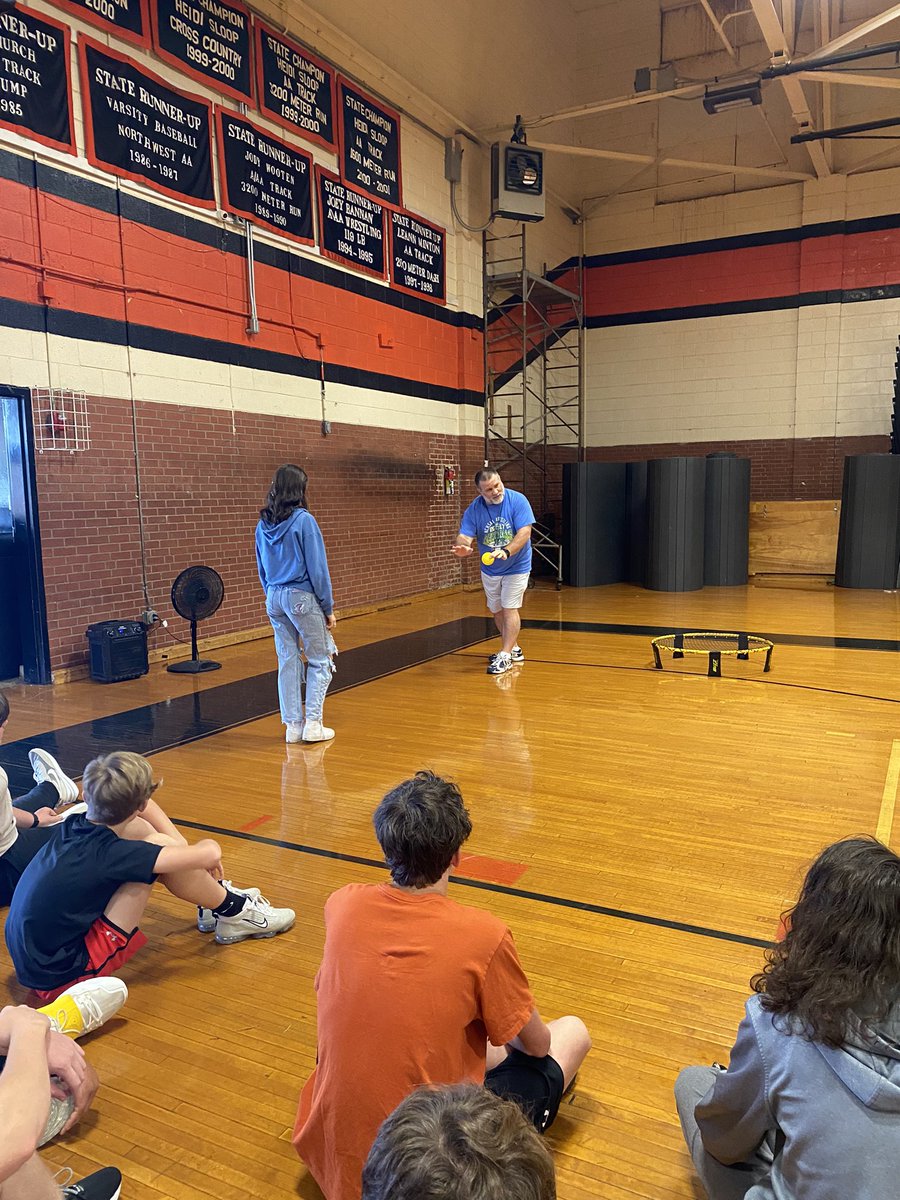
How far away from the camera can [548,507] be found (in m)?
13.4

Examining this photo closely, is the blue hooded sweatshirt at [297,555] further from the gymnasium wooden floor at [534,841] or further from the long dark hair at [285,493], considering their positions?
the gymnasium wooden floor at [534,841]

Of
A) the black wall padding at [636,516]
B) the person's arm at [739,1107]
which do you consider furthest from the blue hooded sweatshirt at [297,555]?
the black wall padding at [636,516]

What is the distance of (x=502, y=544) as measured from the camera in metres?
6.48

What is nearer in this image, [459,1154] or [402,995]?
[459,1154]

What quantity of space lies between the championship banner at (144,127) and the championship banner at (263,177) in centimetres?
20

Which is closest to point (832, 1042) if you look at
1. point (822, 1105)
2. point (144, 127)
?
point (822, 1105)

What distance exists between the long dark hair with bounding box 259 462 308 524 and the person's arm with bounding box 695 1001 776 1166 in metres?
3.66

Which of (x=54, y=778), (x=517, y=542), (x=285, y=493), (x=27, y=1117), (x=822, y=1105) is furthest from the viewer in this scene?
(x=517, y=542)

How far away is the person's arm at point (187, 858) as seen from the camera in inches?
94.0

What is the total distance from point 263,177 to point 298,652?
209 inches

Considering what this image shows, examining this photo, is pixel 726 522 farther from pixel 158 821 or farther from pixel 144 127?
pixel 158 821

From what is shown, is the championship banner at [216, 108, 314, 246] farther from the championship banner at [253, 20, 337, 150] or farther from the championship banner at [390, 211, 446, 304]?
the championship banner at [390, 211, 446, 304]

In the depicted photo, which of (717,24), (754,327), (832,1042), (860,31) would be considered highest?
(717,24)

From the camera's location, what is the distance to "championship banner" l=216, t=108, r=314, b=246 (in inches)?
295
